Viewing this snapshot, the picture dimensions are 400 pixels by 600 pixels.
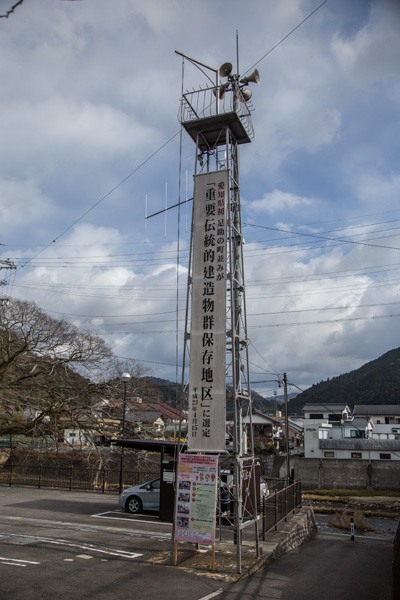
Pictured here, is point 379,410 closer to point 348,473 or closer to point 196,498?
point 348,473

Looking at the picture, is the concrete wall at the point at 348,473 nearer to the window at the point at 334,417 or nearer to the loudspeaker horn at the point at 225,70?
the window at the point at 334,417

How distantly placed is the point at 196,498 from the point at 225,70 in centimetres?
1173

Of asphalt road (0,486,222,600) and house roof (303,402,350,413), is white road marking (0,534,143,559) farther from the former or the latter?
house roof (303,402,350,413)

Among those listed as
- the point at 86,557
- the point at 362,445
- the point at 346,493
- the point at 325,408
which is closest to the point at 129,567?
the point at 86,557

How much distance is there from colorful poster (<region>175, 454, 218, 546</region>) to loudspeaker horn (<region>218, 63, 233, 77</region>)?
10719 millimetres

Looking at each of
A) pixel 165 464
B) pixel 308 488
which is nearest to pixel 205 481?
pixel 165 464

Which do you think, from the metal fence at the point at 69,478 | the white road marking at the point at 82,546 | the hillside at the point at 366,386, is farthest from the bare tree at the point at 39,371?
the hillside at the point at 366,386

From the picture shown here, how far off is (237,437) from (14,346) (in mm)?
21315

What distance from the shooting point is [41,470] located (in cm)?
2520

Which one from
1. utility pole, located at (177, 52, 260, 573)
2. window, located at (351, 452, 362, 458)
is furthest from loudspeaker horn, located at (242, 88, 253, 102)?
window, located at (351, 452, 362, 458)

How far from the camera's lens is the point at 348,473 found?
47.5 metres

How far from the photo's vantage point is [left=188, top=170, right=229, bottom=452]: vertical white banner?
34.0 feet

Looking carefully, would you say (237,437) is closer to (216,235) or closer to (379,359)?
(216,235)

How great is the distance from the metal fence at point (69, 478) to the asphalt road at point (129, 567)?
24.8ft
